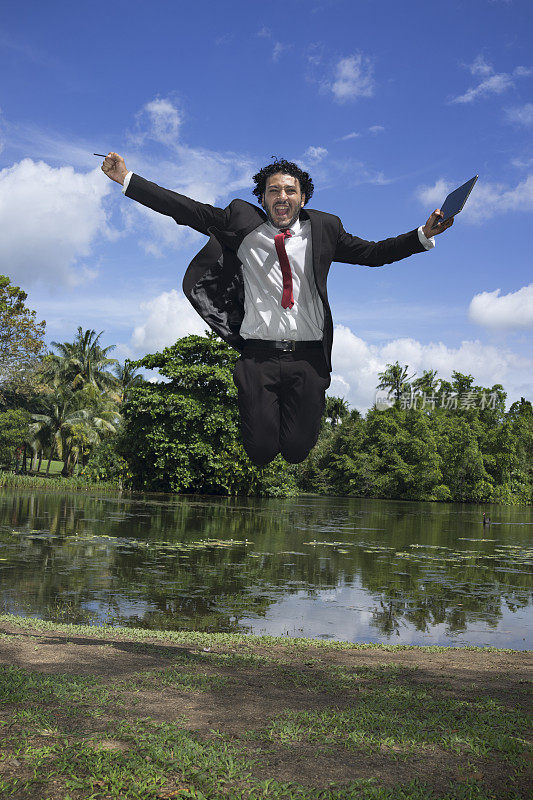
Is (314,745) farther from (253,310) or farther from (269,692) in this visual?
(253,310)

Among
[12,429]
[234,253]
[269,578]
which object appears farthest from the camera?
[12,429]

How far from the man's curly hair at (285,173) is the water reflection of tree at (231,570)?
684 centimetres

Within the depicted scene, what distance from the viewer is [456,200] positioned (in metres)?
3.18

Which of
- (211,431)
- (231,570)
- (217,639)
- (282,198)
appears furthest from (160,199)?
(211,431)

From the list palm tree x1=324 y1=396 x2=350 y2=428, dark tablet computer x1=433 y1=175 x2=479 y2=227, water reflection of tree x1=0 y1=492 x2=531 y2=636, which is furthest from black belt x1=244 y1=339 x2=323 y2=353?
palm tree x1=324 y1=396 x2=350 y2=428

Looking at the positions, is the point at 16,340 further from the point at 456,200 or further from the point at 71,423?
the point at 456,200

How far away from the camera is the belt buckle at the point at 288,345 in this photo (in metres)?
3.88

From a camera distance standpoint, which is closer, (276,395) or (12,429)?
(276,395)

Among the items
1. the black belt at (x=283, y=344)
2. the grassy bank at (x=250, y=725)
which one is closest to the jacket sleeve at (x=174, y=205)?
→ the black belt at (x=283, y=344)

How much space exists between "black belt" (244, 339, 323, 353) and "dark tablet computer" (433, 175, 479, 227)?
103cm

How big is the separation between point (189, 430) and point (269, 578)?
81.3ft

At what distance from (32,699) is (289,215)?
3925 mm

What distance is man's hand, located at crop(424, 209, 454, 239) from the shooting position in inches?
138

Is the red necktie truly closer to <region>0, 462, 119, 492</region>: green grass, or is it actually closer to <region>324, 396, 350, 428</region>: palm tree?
<region>0, 462, 119, 492</region>: green grass
